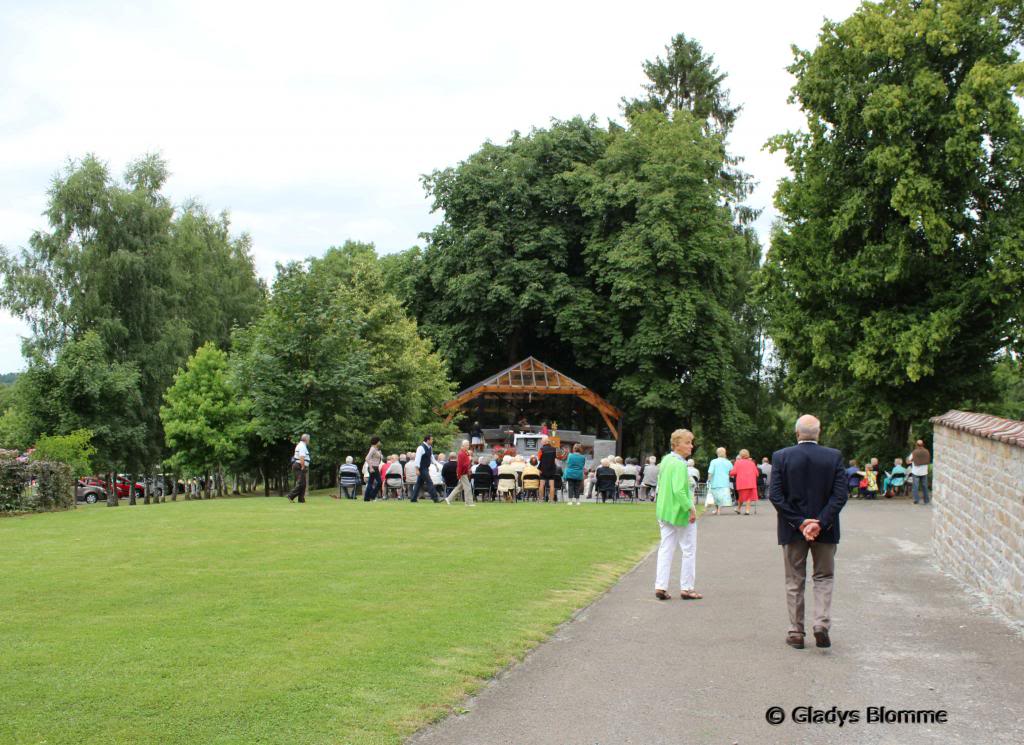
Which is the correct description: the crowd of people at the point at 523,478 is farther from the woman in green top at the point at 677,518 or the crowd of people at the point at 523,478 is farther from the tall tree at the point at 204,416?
the woman in green top at the point at 677,518

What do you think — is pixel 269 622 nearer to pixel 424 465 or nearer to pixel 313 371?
pixel 424 465

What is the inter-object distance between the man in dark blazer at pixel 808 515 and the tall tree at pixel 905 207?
24765 millimetres

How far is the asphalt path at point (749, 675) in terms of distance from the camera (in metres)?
5.93

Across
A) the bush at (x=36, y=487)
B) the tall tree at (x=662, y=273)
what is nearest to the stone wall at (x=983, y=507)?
the bush at (x=36, y=487)

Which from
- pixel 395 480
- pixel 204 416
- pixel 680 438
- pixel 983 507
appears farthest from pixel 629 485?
pixel 204 416

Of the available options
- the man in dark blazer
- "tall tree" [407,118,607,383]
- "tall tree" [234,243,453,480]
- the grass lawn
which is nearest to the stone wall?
the man in dark blazer

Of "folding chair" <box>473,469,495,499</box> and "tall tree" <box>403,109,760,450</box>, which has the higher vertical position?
"tall tree" <box>403,109,760,450</box>

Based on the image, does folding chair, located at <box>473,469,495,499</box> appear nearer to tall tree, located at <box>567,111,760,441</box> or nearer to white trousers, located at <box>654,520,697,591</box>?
white trousers, located at <box>654,520,697,591</box>

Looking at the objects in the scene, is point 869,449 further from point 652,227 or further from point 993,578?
point 993,578

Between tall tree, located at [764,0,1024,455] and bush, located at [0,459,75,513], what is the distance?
22629 millimetres

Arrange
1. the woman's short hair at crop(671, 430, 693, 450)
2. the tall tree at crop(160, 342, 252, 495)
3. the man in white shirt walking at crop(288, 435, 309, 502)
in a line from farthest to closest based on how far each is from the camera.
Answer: the tall tree at crop(160, 342, 252, 495) → the man in white shirt walking at crop(288, 435, 309, 502) → the woman's short hair at crop(671, 430, 693, 450)

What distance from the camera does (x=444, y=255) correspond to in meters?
48.4

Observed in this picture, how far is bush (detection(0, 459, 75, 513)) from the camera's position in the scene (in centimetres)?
2291

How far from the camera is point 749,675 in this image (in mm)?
7305
